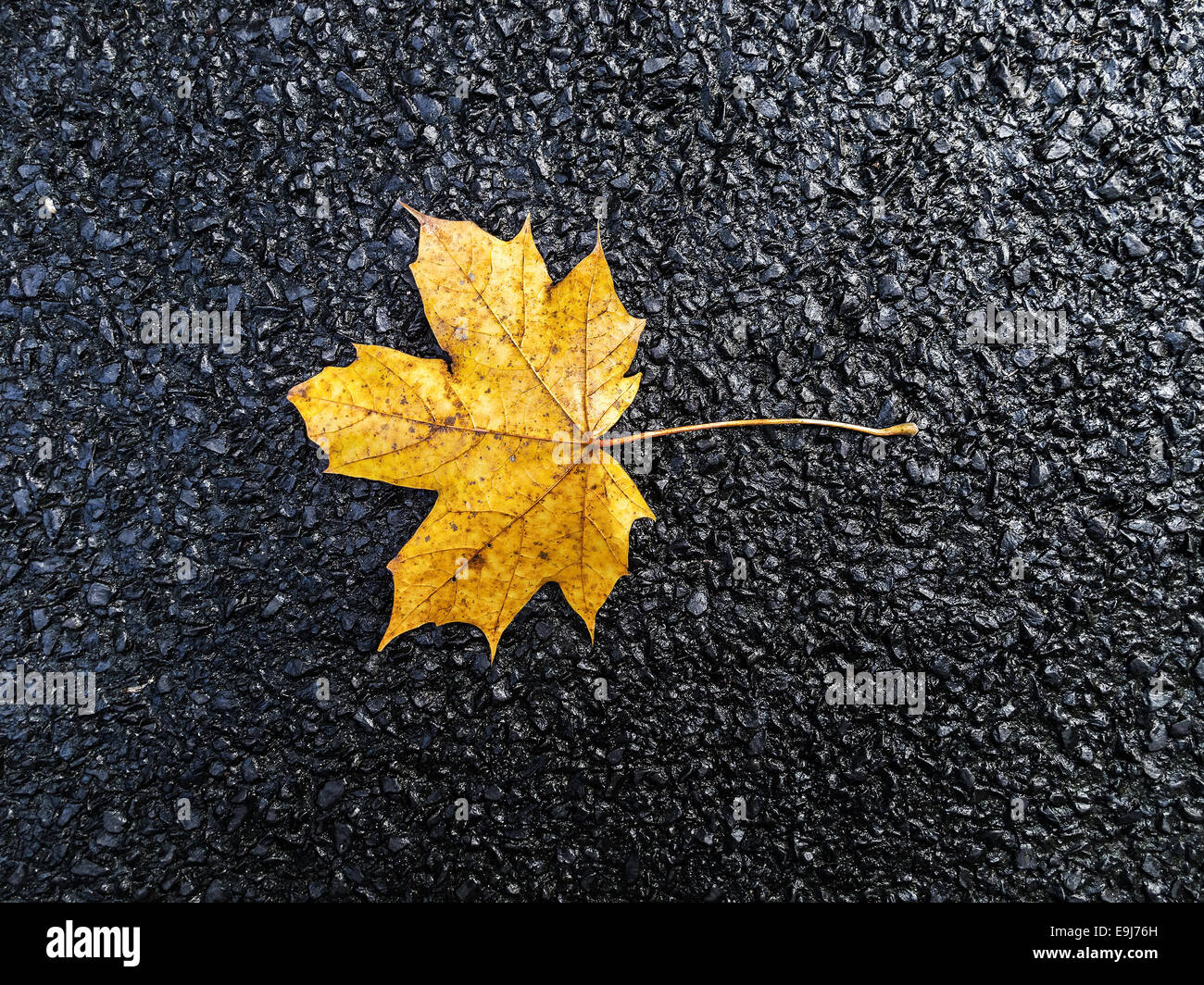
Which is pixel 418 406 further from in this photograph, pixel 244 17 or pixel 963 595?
pixel 963 595

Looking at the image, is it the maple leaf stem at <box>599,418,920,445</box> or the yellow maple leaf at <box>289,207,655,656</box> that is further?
the maple leaf stem at <box>599,418,920,445</box>

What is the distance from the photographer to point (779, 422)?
1.94 meters

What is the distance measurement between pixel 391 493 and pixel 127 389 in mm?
742

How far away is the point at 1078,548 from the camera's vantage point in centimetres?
197

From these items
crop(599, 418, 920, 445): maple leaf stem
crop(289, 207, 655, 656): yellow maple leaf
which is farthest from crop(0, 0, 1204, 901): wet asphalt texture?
crop(289, 207, 655, 656): yellow maple leaf

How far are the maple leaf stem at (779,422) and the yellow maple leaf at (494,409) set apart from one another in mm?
105

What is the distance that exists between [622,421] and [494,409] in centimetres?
34

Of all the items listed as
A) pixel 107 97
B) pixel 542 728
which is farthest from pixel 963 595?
pixel 107 97

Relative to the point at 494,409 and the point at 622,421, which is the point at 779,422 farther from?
the point at 494,409

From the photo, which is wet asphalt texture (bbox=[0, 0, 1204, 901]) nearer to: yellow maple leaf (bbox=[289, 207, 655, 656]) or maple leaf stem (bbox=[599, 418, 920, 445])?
maple leaf stem (bbox=[599, 418, 920, 445])

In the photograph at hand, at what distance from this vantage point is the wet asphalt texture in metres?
1.92

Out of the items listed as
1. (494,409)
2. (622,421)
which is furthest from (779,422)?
(494,409)

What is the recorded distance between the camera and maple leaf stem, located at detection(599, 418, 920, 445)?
1.90 meters

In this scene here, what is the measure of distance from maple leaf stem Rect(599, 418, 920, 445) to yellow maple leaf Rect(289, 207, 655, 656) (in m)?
0.11
